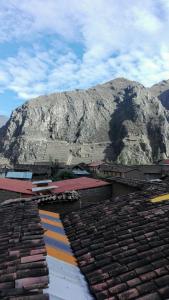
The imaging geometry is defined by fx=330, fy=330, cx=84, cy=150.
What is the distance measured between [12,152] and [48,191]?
137575 millimetres

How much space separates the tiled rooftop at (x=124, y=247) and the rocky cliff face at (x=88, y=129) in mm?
126202

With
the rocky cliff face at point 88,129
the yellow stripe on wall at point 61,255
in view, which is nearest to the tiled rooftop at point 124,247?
the yellow stripe on wall at point 61,255

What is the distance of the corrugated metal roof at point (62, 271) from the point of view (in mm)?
4743

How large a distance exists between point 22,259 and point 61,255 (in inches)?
61.5

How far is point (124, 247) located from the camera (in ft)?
20.1

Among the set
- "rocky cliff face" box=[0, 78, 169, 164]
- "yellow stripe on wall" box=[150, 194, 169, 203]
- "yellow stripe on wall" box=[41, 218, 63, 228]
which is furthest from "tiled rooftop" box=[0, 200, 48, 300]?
"rocky cliff face" box=[0, 78, 169, 164]

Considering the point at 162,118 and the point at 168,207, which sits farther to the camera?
the point at 162,118

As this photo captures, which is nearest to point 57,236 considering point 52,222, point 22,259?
point 52,222

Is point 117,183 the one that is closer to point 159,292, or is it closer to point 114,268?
point 114,268

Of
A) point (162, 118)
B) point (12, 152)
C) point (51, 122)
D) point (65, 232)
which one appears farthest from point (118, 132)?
point (65, 232)

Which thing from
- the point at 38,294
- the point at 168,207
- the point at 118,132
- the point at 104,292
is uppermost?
the point at 118,132

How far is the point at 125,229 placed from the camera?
7.14m

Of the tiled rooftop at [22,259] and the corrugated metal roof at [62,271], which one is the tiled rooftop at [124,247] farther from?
the tiled rooftop at [22,259]

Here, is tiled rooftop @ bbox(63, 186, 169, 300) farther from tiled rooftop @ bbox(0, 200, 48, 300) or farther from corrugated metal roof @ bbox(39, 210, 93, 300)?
tiled rooftop @ bbox(0, 200, 48, 300)
